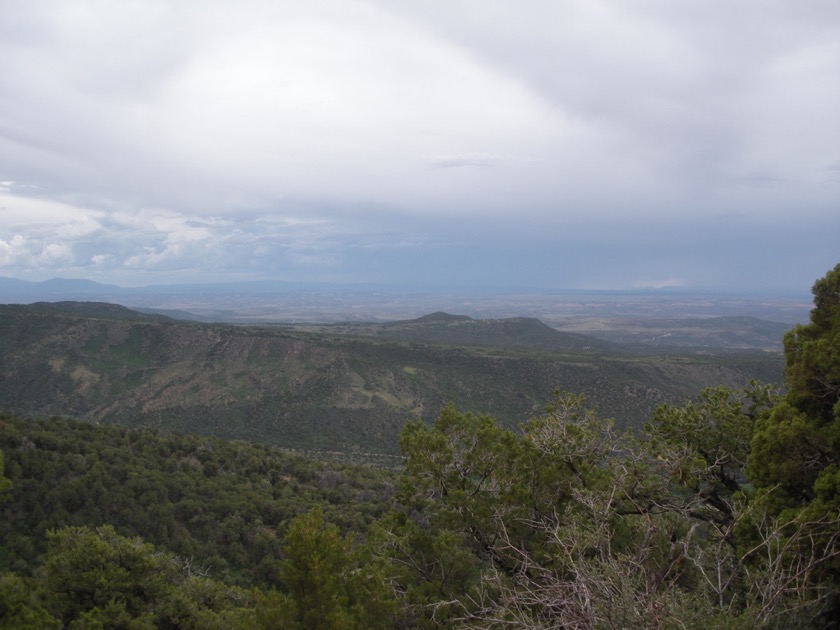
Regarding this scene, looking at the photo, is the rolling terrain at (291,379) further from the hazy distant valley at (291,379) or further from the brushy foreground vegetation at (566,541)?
the brushy foreground vegetation at (566,541)

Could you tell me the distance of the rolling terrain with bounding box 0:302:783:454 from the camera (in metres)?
60.0

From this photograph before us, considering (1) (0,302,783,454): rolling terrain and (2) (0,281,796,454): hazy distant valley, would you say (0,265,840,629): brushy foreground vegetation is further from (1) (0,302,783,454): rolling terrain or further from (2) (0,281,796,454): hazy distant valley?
(1) (0,302,783,454): rolling terrain

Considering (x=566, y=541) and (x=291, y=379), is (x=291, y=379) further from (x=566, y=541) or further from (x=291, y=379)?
(x=566, y=541)

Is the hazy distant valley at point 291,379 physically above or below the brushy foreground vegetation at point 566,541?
→ below

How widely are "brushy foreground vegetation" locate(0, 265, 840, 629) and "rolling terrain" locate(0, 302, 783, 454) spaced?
41794 millimetres

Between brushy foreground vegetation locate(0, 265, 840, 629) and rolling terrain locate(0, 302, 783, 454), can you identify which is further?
rolling terrain locate(0, 302, 783, 454)

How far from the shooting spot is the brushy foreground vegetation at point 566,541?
6.37 m

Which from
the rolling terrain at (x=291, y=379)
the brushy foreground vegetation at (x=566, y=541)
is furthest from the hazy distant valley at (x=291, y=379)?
the brushy foreground vegetation at (x=566, y=541)

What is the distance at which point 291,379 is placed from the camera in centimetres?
7094

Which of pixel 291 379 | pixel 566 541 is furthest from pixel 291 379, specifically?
pixel 566 541

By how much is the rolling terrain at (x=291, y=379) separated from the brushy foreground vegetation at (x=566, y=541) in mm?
41794

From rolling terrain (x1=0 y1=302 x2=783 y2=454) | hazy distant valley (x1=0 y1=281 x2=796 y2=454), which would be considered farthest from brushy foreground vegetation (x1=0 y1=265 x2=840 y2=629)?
rolling terrain (x1=0 y1=302 x2=783 y2=454)

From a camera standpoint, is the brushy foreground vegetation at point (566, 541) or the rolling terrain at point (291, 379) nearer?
the brushy foreground vegetation at point (566, 541)

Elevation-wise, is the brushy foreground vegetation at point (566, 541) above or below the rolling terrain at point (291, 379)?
above
